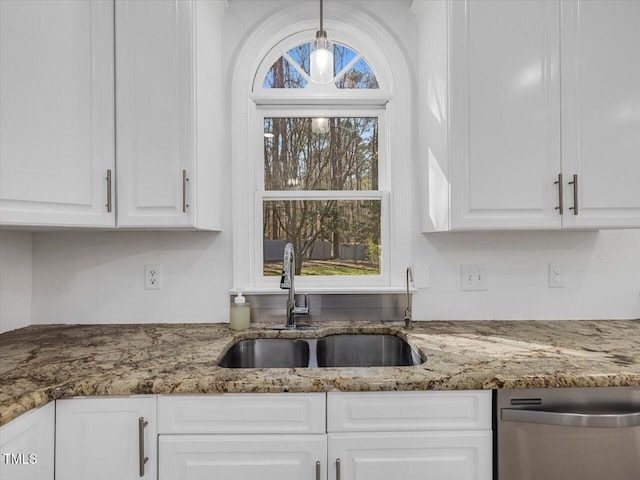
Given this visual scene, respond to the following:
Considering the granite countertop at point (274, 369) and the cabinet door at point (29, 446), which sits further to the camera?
the granite countertop at point (274, 369)

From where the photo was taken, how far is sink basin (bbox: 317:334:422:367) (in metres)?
1.73

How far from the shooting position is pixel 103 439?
1161 millimetres

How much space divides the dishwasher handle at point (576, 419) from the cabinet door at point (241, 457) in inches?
24.1

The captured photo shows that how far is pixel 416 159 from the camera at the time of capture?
1.94m

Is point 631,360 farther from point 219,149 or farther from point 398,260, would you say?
point 219,149

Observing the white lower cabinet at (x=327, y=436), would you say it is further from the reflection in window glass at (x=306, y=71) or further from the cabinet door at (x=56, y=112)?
the reflection in window glass at (x=306, y=71)

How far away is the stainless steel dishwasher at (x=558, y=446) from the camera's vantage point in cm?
119

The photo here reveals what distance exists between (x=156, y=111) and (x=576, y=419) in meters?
1.77

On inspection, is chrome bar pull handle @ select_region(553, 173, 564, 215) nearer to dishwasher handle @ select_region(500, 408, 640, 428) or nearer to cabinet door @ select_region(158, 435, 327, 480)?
dishwasher handle @ select_region(500, 408, 640, 428)

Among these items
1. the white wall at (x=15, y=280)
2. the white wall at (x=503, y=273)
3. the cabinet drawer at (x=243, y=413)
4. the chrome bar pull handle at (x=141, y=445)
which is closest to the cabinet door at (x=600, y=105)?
the white wall at (x=503, y=273)

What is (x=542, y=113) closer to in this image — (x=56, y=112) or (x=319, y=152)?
(x=319, y=152)

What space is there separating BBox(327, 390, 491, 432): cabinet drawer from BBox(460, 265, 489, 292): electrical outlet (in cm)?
78

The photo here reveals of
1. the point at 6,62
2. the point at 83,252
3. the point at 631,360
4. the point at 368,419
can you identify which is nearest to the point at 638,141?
the point at 631,360

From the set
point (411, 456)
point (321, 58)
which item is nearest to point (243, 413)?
point (411, 456)
